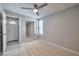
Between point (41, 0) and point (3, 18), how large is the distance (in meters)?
1.19

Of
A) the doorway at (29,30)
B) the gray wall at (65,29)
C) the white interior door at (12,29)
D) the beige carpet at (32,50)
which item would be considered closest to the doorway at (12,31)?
the white interior door at (12,29)

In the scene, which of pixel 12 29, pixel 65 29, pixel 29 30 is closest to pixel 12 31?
pixel 12 29

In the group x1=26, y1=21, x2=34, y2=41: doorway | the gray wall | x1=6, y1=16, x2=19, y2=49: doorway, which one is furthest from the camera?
the gray wall

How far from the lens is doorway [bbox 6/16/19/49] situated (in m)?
2.16

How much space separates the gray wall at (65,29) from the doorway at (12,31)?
43.2 inches

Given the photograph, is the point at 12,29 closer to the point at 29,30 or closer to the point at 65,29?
the point at 29,30

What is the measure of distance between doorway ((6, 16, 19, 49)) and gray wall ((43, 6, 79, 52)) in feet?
3.60

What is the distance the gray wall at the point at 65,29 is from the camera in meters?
2.74

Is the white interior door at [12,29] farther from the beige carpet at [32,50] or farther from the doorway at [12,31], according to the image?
the beige carpet at [32,50]

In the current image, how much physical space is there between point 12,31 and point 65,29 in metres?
1.95

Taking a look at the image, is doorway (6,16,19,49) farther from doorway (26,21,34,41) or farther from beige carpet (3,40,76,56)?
doorway (26,21,34,41)

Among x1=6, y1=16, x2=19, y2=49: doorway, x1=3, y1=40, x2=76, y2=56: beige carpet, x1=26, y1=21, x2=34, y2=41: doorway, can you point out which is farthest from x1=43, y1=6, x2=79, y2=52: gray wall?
x1=6, y1=16, x2=19, y2=49: doorway

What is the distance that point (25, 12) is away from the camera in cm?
233

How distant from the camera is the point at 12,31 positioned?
222 centimetres
